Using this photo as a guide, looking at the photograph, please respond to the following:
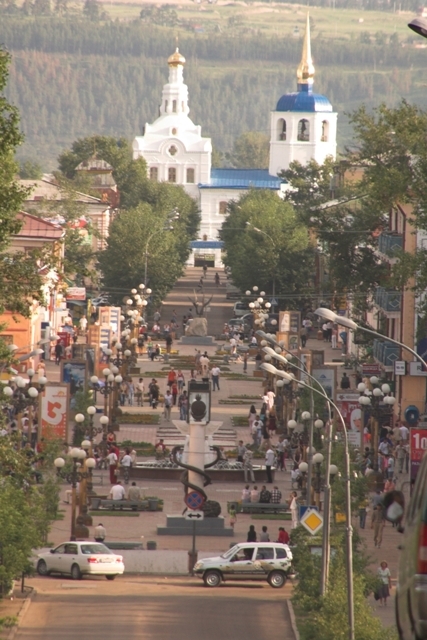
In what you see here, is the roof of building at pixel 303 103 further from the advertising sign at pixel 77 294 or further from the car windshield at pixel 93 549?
the car windshield at pixel 93 549

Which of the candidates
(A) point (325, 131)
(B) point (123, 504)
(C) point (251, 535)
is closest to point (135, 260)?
(B) point (123, 504)

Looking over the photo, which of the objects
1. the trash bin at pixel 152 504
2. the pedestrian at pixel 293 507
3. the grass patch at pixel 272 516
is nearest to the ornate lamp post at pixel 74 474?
the trash bin at pixel 152 504

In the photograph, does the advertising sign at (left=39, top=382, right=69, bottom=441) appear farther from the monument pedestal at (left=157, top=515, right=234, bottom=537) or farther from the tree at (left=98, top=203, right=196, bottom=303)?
the tree at (left=98, top=203, right=196, bottom=303)

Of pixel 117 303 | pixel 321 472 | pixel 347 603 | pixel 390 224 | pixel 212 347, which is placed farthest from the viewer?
pixel 117 303

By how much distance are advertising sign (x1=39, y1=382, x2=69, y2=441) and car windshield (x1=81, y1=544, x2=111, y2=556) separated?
1044cm

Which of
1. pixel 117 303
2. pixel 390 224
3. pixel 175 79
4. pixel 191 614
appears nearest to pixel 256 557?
pixel 191 614

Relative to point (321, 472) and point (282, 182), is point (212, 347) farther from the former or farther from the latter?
point (282, 182)

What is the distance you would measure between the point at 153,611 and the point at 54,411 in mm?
15176

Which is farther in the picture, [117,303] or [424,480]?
[117,303]

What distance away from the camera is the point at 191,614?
28.4 m

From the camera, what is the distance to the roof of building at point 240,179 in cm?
15150

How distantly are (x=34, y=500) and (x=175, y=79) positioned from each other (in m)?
147

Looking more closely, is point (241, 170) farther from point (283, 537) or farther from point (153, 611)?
point (153, 611)

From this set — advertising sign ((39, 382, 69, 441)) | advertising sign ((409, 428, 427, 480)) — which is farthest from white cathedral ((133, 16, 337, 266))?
advertising sign ((409, 428, 427, 480))
